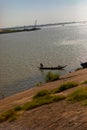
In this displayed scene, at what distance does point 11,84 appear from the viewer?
151 ft

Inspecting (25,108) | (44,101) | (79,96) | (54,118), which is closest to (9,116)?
(25,108)

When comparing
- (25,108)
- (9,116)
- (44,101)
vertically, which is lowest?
(9,116)

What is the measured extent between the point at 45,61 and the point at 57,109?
6272cm

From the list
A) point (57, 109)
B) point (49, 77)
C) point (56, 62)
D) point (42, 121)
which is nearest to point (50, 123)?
point (42, 121)

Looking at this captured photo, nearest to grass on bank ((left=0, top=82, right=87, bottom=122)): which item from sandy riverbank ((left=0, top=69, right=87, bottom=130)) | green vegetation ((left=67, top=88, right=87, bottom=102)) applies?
green vegetation ((left=67, top=88, right=87, bottom=102))

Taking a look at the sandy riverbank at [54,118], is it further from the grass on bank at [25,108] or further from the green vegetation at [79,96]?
the grass on bank at [25,108]

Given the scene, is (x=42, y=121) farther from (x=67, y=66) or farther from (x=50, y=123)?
(x=67, y=66)

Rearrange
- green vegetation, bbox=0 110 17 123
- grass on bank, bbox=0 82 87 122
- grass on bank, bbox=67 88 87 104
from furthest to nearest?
green vegetation, bbox=0 110 17 123
grass on bank, bbox=0 82 87 122
grass on bank, bbox=67 88 87 104

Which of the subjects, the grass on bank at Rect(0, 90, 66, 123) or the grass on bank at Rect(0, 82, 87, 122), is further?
the grass on bank at Rect(0, 90, 66, 123)

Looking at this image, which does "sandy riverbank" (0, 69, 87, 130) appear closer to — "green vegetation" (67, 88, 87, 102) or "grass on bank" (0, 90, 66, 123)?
"green vegetation" (67, 88, 87, 102)

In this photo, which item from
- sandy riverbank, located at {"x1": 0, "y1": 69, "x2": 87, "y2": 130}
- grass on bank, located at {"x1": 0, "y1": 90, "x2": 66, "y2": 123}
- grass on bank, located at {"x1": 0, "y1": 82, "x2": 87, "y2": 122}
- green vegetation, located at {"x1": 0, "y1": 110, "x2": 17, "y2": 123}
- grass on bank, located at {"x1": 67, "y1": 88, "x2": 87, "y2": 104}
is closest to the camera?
sandy riverbank, located at {"x1": 0, "y1": 69, "x2": 87, "y2": 130}

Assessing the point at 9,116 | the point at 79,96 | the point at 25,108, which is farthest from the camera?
the point at 25,108

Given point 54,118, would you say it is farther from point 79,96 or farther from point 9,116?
point 9,116

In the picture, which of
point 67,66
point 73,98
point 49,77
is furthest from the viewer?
point 67,66
